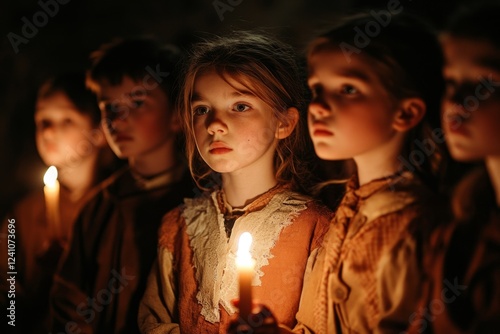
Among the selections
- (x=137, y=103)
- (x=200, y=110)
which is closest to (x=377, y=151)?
(x=200, y=110)

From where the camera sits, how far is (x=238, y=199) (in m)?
1.96

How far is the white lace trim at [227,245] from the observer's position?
6.01ft

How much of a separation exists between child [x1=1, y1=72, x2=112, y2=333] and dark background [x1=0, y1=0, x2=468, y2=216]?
0.23 meters

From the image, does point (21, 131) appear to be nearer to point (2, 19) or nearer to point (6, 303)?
point (2, 19)

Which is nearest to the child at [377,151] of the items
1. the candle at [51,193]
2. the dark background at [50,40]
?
the candle at [51,193]

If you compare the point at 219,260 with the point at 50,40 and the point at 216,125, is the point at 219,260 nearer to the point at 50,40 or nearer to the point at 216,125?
the point at 216,125

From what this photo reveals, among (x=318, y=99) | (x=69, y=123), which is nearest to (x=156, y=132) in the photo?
(x=69, y=123)

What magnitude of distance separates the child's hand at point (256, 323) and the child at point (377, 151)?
2 cm

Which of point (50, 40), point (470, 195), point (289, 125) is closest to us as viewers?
→ point (470, 195)

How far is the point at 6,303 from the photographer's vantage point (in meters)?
2.45

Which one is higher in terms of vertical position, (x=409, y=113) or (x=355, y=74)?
(x=355, y=74)

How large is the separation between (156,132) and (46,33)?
923 mm

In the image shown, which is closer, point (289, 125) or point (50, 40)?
point (289, 125)

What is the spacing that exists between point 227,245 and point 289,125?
0.47 meters
